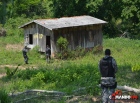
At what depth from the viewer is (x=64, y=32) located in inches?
1039

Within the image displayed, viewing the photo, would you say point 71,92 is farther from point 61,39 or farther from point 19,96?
point 61,39

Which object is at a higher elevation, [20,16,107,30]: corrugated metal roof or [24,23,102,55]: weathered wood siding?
[20,16,107,30]: corrugated metal roof

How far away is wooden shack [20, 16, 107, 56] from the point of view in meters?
26.0

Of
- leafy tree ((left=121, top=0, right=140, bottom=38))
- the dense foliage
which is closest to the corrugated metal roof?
leafy tree ((left=121, top=0, right=140, bottom=38))

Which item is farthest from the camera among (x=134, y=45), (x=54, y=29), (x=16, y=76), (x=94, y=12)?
(x=94, y=12)

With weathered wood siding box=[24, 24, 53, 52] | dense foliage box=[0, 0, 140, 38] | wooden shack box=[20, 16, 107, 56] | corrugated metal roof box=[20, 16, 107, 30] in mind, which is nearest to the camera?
corrugated metal roof box=[20, 16, 107, 30]

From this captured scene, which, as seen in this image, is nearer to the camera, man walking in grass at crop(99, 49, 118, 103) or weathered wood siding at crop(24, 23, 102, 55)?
man walking in grass at crop(99, 49, 118, 103)

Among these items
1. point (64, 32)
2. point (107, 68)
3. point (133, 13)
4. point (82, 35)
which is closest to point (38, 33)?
point (64, 32)

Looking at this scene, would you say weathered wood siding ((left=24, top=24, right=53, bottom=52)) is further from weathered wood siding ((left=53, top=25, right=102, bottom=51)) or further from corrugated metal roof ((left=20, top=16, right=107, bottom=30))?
weathered wood siding ((left=53, top=25, right=102, bottom=51))

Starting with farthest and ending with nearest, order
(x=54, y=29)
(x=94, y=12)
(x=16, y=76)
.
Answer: (x=94, y=12) → (x=54, y=29) → (x=16, y=76)

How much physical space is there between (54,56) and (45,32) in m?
2.30

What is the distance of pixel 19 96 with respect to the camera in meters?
11.6

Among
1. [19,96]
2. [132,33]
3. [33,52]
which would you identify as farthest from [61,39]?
[132,33]

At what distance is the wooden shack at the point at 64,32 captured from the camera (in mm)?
25969
